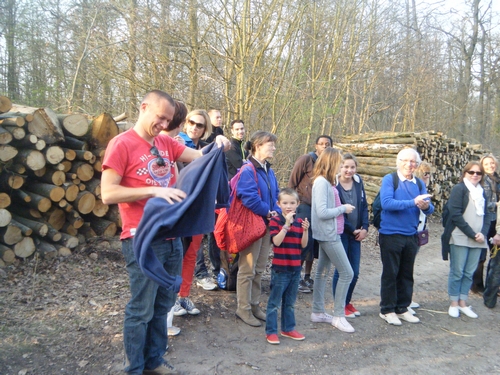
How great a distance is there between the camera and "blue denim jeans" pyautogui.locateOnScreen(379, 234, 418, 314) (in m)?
4.88

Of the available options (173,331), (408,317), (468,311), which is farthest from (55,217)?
(468,311)

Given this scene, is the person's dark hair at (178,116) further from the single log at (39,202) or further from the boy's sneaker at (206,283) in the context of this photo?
the single log at (39,202)

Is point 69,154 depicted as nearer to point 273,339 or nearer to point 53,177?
point 53,177

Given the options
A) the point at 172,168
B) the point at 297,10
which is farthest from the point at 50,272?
the point at 297,10

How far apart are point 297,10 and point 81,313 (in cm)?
943

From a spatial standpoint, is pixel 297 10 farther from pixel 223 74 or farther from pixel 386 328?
pixel 386 328

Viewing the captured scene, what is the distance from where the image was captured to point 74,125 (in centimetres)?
580

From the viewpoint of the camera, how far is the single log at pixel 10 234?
16.9ft

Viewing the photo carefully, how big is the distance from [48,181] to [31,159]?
413 millimetres

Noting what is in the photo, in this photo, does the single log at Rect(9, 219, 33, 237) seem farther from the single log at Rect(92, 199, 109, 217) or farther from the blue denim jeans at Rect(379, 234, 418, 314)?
the blue denim jeans at Rect(379, 234, 418, 314)

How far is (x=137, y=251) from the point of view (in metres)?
2.62

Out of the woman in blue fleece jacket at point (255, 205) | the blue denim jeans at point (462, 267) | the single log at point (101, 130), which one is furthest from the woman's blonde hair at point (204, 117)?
the blue denim jeans at point (462, 267)

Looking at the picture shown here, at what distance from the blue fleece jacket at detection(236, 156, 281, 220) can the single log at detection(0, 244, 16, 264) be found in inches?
122

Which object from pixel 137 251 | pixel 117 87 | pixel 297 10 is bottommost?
pixel 137 251
